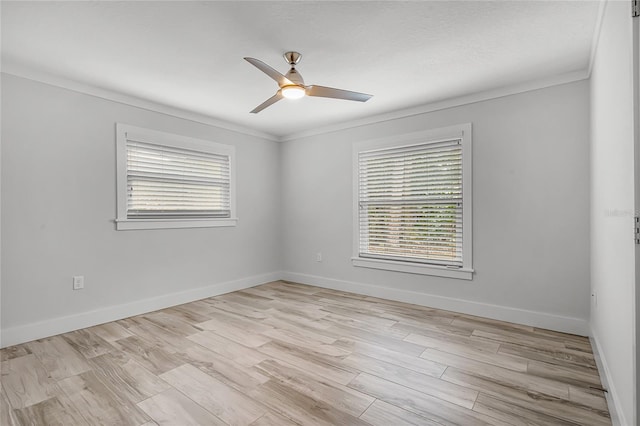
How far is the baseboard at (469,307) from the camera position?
9.65ft

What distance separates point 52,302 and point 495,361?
12.6 ft

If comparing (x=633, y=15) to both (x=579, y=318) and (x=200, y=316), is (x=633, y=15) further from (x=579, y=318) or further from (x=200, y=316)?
(x=200, y=316)

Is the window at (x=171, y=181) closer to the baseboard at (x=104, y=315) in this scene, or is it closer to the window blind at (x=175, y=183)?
the window blind at (x=175, y=183)

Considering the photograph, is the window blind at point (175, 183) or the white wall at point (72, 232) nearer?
the white wall at point (72, 232)

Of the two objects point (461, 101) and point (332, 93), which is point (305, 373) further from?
point (461, 101)

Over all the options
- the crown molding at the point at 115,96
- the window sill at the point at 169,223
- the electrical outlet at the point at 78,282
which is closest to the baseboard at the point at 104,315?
the electrical outlet at the point at 78,282

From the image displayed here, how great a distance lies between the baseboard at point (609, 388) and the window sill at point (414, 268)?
47.0 inches

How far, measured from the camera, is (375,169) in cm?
425

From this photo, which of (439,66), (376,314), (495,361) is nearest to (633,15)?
(439,66)

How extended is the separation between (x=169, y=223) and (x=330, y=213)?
7.07ft

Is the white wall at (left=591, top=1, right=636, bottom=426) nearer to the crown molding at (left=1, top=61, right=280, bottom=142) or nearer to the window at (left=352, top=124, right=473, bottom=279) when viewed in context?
the window at (left=352, top=124, right=473, bottom=279)

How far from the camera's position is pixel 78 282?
3.12 m

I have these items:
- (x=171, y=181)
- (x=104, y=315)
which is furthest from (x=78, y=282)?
(x=171, y=181)

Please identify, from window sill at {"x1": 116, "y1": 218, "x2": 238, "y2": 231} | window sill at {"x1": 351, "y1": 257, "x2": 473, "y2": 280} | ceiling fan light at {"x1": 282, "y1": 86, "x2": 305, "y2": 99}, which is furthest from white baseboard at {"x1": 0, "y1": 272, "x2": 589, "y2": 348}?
ceiling fan light at {"x1": 282, "y1": 86, "x2": 305, "y2": 99}
